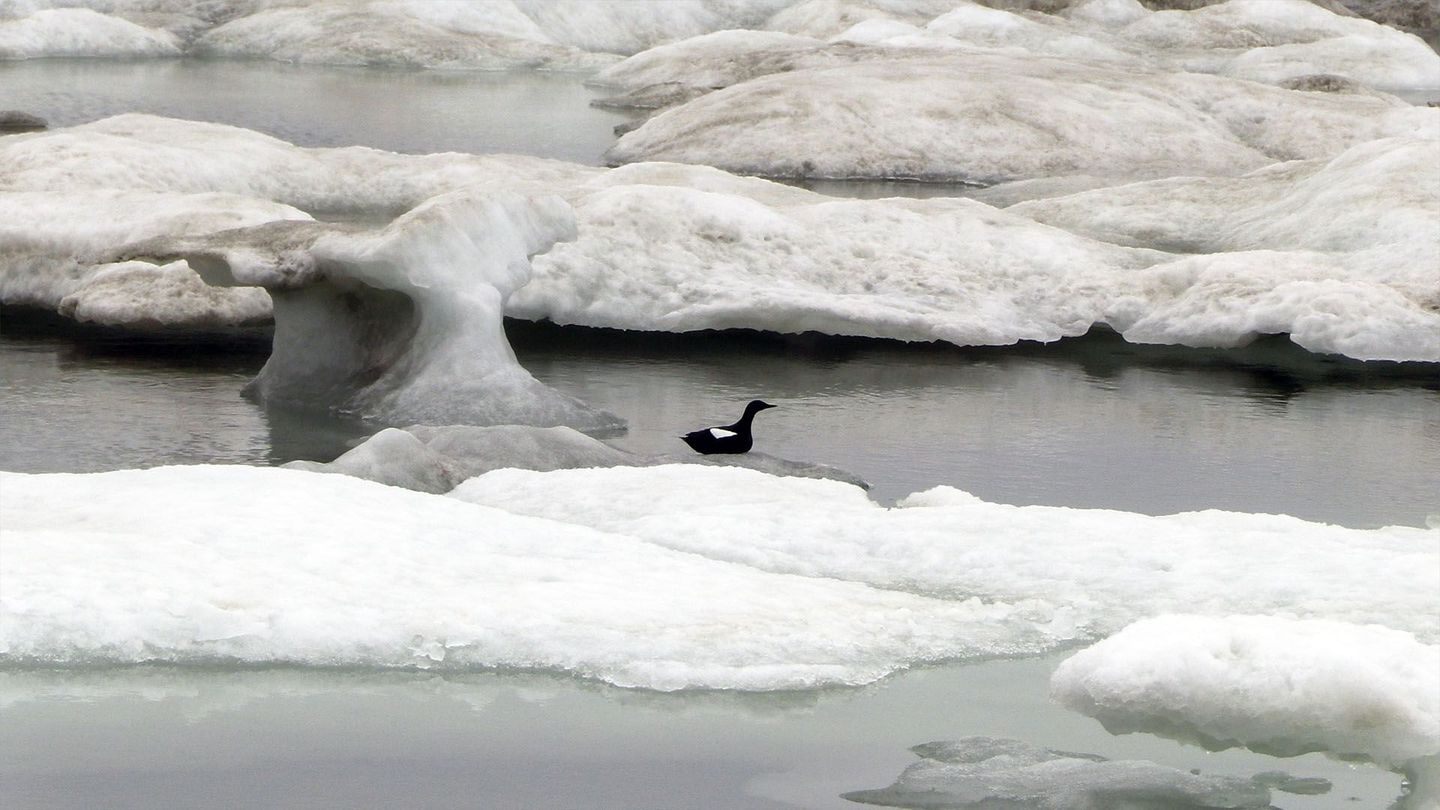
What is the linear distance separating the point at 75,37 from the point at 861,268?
29358mm

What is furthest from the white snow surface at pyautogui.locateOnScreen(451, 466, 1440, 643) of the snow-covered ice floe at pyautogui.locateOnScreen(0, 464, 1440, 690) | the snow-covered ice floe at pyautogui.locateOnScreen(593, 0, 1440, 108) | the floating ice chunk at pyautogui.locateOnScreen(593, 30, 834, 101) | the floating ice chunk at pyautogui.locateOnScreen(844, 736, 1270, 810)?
the floating ice chunk at pyautogui.locateOnScreen(593, 30, 834, 101)

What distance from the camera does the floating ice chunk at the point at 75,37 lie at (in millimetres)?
39219

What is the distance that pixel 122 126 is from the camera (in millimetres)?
19422

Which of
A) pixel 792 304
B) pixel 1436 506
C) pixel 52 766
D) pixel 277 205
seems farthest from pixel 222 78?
pixel 52 766

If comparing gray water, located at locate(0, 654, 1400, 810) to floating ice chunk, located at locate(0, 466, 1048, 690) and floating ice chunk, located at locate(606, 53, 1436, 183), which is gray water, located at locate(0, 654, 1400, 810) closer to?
floating ice chunk, located at locate(0, 466, 1048, 690)

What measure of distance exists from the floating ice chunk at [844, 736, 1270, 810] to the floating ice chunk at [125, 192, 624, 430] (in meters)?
6.31

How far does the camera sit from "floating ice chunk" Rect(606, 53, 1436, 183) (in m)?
24.2

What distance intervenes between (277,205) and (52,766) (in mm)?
10643

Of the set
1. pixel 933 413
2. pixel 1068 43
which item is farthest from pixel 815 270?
pixel 1068 43

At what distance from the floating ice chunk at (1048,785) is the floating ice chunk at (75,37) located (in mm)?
37177

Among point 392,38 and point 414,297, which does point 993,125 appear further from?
point 392,38

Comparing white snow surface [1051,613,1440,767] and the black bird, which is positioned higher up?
white snow surface [1051,613,1440,767]

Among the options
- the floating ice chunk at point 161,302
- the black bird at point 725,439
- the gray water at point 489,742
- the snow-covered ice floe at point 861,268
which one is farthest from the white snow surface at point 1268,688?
the floating ice chunk at point 161,302

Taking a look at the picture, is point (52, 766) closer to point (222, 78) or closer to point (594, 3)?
point (222, 78)
